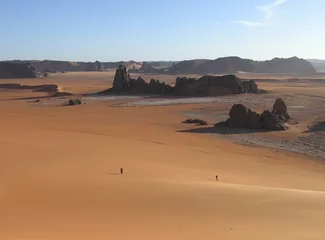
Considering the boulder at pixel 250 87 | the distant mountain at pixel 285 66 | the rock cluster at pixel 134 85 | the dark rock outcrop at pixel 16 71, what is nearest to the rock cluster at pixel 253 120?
the boulder at pixel 250 87

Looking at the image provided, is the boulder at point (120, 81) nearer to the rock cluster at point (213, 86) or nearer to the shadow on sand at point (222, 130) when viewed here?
the rock cluster at point (213, 86)

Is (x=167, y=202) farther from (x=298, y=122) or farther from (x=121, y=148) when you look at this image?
(x=298, y=122)

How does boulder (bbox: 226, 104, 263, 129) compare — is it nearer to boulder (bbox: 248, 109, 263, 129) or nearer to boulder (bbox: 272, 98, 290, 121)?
boulder (bbox: 248, 109, 263, 129)

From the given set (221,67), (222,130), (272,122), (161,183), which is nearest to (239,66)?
(221,67)

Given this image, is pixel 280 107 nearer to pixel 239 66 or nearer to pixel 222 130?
pixel 222 130

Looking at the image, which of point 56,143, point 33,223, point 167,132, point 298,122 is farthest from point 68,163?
point 298,122

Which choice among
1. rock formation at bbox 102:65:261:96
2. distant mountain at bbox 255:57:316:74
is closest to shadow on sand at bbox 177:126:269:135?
rock formation at bbox 102:65:261:96
